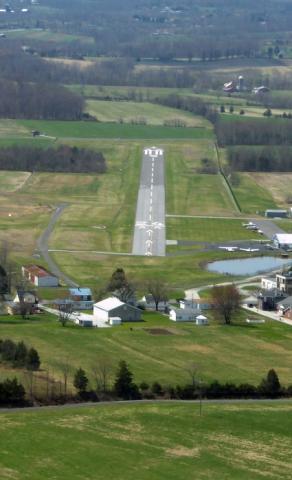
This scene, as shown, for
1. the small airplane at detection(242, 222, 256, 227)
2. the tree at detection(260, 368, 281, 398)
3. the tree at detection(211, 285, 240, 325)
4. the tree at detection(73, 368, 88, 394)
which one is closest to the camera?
the tree at detection(73, 368, 88, 394)

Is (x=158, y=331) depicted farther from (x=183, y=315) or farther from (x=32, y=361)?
(x=32, y=361)

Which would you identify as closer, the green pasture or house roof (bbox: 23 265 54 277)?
house roof (bbox: 23 265 54 277)

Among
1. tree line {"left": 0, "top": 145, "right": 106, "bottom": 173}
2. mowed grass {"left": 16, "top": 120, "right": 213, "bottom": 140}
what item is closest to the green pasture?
mowed grass {"left": 16, "top": 120, "right": 213, "bottom": 140}

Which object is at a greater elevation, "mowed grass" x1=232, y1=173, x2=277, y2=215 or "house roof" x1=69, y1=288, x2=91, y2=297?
"mowed grass" x1=232, y1=173, x2=277, y2=215

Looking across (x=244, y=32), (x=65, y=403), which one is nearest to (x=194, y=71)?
(x=244, y=32)

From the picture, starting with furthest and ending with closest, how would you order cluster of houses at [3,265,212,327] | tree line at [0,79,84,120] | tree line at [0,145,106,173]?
tree line at [0,79,84,120] < tree line at [0,145,106,173] < cluster of houses at [3,265,212,327]

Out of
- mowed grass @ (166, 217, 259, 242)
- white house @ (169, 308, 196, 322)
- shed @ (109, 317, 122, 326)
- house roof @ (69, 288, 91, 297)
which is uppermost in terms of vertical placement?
mowed grass @ (166, 217, 259, 242)

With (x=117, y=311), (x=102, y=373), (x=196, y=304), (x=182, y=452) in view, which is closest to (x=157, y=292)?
(x=196, y=304)

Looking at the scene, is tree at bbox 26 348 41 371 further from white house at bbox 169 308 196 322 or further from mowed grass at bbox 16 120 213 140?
mowed grass at bbox 16 120 213 140
